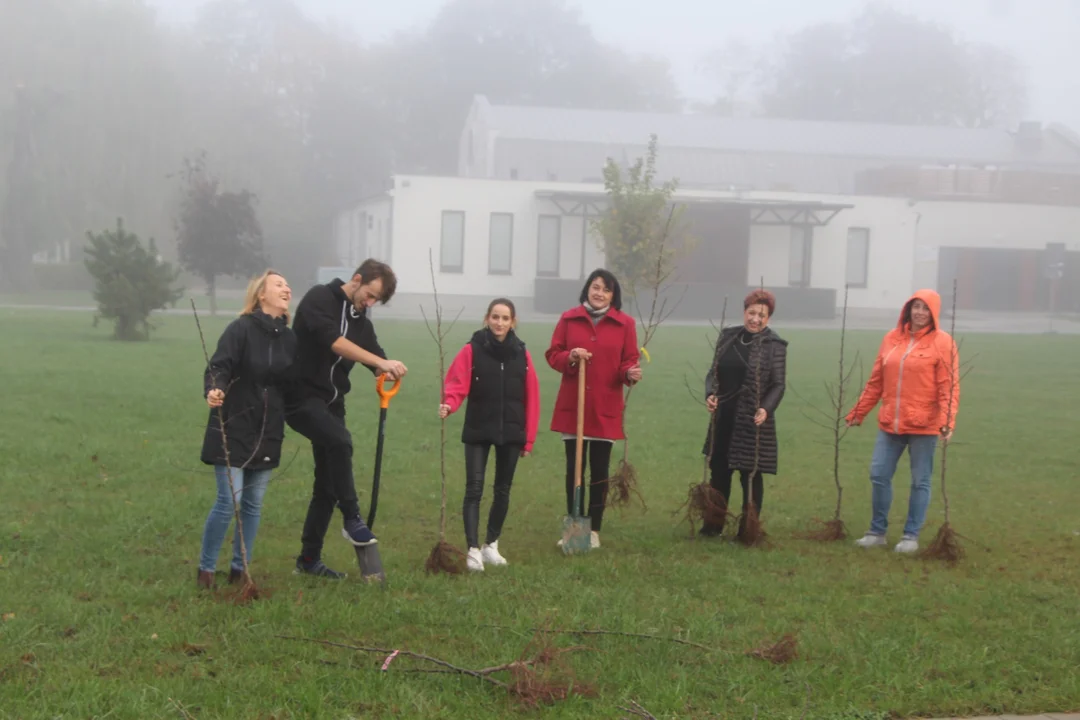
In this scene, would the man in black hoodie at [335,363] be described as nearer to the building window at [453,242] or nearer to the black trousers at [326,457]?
the black trousers at [326,457]

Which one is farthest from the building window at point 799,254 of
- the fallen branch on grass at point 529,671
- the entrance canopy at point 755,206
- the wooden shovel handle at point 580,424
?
the fallen branch on grass at point 529,671

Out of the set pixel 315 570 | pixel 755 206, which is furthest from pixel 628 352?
pixel 755 206

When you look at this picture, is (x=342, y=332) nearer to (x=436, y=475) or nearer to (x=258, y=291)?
(x=258, y=291)

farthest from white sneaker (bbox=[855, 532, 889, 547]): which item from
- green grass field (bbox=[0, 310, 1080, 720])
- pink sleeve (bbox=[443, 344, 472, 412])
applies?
pink sleeve (bbox=[443, 344, 472, 412])

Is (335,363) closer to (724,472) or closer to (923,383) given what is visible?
(724,472)

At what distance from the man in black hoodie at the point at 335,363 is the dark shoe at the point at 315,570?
0.04ft

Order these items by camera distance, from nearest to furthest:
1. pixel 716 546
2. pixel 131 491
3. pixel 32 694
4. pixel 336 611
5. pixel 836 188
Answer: pixel 32 694 → pixel 336 611 → pixel 716 546 → pixel 131 491 → pixel 836 188

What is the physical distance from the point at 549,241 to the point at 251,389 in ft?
141

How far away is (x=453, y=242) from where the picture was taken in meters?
48.4

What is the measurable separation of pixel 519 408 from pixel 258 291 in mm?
1829

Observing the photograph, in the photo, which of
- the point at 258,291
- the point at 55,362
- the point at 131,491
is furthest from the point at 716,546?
the point at 55,362

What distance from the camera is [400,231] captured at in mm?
47531

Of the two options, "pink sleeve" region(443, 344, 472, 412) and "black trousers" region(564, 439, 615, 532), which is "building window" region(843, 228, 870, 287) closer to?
"black trousers" region(564, 439, 615, 532)

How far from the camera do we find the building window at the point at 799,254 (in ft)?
162
